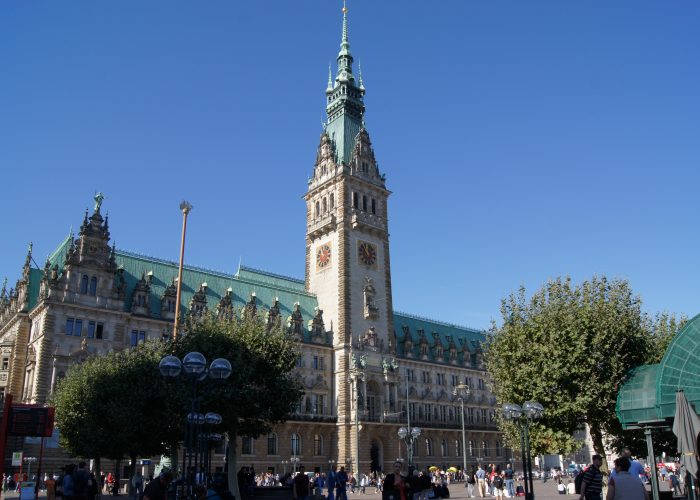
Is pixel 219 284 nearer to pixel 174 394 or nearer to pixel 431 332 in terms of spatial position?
pixel 431 332

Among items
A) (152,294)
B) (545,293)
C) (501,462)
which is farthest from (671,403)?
(501,462)

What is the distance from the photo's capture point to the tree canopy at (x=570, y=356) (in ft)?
116

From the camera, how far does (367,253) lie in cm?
9112

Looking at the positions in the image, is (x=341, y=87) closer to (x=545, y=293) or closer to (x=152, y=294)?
(x=152, y=294)

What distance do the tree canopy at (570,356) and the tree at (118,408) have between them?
2116 cm

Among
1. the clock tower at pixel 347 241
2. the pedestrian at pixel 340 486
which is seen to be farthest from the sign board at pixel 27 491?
the clock tower at pixel 347 241

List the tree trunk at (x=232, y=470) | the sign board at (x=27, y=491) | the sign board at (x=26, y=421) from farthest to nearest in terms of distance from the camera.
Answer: the tree trunk at (x=232, y=470) < the sign board at (x=27, y=491) < the sign board at (x=26, y=421)

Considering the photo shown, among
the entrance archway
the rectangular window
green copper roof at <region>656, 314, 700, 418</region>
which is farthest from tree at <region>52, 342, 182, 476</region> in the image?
the entrance archway

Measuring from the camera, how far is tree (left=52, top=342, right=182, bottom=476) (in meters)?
44.5

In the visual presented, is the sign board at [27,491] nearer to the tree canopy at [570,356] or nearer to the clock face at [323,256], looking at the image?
the tree canopy at [570,356]

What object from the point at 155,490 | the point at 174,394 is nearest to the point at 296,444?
the point at 174,394

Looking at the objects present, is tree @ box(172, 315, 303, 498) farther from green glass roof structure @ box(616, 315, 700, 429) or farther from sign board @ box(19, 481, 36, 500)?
green glass roof structure @ box(616, 315, 700, 429)

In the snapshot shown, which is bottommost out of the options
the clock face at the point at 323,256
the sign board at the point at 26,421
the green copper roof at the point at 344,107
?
the sign board at the point at 26,421

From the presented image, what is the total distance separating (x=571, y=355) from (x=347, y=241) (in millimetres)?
54565
